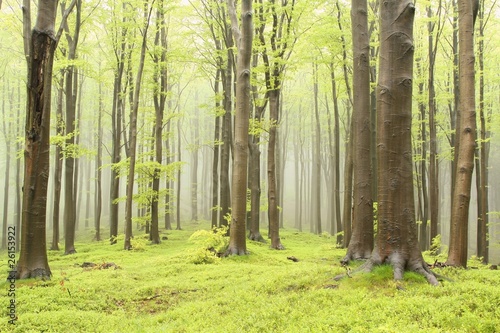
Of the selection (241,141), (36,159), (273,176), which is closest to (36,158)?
(36,159)

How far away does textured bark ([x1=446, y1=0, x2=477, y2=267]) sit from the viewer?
7.45 meters

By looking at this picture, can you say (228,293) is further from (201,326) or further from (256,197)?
(256,197)

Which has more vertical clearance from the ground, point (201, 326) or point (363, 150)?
point (363, 150)

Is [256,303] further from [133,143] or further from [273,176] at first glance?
[133,143]

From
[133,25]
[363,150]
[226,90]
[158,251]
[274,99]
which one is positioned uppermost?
[133,25]

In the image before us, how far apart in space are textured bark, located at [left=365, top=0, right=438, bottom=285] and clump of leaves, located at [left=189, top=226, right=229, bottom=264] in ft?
19.1

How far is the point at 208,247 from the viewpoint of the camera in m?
11.2

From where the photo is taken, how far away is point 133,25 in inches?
608

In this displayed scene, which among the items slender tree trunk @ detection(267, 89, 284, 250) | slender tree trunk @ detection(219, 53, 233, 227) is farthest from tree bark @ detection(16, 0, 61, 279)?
slender tree trunk @ detection(219, 53, 233, 227)

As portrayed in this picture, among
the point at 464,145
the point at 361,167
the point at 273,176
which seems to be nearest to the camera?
→ the point at 464,145

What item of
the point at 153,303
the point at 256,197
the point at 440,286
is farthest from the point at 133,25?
the point at 440,286

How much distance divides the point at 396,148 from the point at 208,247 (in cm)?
714

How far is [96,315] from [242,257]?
5.40 meters

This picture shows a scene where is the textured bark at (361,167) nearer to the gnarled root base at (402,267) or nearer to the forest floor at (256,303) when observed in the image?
the forest floor at (256,303)
